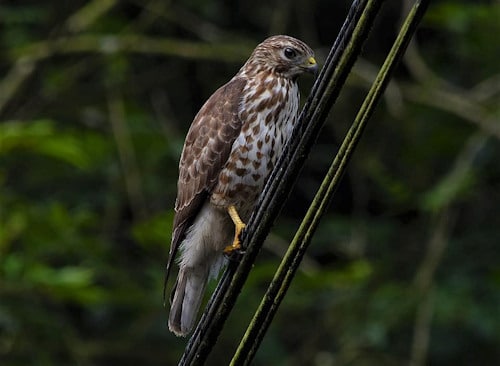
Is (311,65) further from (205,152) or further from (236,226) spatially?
(236,226)

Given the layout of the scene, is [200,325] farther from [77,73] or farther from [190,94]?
[190,94]

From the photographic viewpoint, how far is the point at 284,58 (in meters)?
4.58

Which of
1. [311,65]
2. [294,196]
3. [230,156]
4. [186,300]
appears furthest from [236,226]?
[294,196]

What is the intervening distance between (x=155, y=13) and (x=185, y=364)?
588cm

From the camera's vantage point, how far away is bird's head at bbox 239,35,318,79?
453 cm

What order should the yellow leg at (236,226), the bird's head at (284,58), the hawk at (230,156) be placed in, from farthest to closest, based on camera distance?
the bird's head at (284,58) → the hawk at (230,156) → the yellow leg at (236,226)

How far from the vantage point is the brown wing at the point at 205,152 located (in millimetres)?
4445

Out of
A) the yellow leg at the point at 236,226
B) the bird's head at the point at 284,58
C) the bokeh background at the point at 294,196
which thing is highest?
the bird's head at the point at 284,58

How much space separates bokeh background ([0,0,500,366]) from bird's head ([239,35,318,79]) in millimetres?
2533

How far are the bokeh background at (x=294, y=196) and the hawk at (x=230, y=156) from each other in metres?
2.30

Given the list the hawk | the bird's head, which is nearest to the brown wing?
the hawk

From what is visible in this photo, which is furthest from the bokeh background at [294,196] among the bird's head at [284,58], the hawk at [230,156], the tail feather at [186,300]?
the bird's head at [284,58]

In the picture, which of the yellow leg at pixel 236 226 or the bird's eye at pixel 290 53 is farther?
the bird's eye at pixel 290 53

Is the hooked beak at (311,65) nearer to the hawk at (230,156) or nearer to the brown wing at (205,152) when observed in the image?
the hawk at (230,156)
